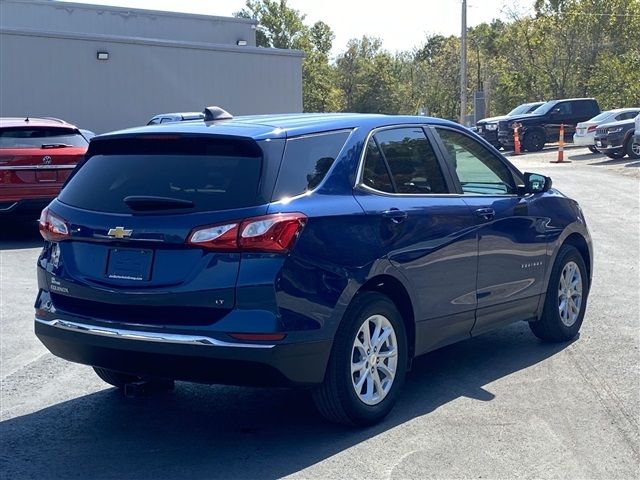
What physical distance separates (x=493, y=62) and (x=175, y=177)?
196 feet

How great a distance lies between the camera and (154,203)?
5.04 meters

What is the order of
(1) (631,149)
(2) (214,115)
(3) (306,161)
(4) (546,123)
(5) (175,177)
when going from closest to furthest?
(5) (175,177)
(3) (306,161)
(2) (214,115)
(1) (631,149)
(4) (546,123)

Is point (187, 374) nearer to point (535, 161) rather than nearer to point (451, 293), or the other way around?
point (451, 293)

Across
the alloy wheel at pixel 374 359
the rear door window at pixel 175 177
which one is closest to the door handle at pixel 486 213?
the alloy wheel at pixel 374 359

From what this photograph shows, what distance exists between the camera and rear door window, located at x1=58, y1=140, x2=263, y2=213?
498 cm

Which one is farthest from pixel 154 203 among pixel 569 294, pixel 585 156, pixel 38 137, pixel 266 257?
pixel 585 156

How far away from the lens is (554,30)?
4838cm

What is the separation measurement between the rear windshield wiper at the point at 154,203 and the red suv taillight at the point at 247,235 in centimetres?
20

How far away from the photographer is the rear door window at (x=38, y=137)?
13242mm

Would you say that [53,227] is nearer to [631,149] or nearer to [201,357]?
[201,357]

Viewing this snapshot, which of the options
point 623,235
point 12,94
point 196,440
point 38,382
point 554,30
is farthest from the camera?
point 554,30

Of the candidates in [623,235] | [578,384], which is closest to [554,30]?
[623,235]

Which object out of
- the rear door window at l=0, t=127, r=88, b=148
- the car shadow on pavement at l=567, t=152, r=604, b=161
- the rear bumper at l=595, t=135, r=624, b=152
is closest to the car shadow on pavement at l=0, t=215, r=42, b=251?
the rear door window at l=0, t=127, r=88, b=148

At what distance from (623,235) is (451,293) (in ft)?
26.8
